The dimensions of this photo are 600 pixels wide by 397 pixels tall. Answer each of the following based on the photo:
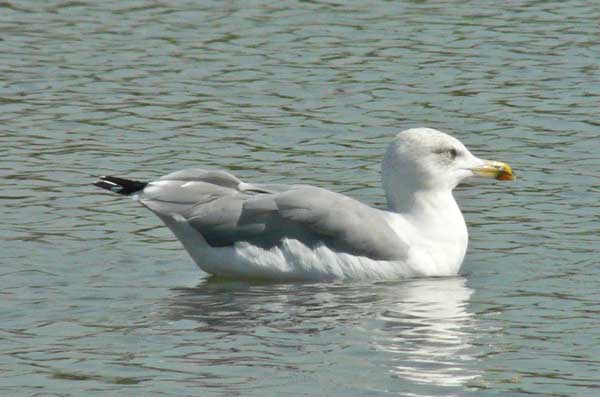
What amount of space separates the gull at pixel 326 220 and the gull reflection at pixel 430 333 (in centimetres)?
32

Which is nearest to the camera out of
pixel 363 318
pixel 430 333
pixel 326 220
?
pixel 430 333

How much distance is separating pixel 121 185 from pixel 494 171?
295 cm

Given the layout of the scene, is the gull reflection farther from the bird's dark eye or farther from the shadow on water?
the bird's dark eye

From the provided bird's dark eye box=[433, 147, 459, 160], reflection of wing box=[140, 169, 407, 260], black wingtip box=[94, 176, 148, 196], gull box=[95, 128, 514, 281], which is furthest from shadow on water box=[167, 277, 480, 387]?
bird's dark eye box=[433, 147, 459, 160]

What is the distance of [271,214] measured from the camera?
12.7 metres

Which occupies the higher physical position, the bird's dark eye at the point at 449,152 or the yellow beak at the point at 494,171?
the bird's dark eye at the point at 449,152

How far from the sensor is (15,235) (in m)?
13.7

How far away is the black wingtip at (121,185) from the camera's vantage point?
1281cm

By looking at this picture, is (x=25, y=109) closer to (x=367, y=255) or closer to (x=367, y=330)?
(x=367, y=255)

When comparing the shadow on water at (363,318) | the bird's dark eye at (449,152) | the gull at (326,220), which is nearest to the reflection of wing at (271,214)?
the gull at (326,220)

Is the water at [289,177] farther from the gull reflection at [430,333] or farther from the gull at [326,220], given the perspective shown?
the gull at [326,220]

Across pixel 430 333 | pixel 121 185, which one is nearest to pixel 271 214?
pixel 121 185

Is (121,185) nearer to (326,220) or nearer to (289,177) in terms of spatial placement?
Answer: (326,220)

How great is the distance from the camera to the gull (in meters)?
12.6
